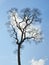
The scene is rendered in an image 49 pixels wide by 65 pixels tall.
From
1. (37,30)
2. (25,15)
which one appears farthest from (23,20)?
(37,30)

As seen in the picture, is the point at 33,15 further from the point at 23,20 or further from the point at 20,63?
the point at 20,63

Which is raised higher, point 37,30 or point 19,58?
point 37,30

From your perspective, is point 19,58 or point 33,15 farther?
point 33,15

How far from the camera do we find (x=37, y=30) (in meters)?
31.6

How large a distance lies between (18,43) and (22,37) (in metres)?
1.21

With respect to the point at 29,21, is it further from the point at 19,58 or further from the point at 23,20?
the point at 19,58

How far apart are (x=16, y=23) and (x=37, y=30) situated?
3.49m

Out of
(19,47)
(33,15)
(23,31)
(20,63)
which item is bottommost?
(20,63)

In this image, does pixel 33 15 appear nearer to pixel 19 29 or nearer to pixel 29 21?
pixel 29 21

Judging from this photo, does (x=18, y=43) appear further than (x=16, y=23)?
No

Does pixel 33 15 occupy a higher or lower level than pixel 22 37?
higher

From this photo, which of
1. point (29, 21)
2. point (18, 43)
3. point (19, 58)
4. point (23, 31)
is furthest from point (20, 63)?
point (29, 21)

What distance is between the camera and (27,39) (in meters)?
30.2

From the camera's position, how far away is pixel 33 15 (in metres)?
31.4
